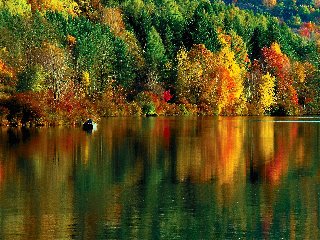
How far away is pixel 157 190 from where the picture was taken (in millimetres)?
28766

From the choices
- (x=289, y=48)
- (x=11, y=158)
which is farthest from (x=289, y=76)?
(x=11, y=158)

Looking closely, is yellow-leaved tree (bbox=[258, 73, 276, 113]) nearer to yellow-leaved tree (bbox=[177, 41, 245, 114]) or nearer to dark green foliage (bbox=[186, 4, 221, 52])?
yellow-leaved tree (bbox=[177, 41, 245, 114])

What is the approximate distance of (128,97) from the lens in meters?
114

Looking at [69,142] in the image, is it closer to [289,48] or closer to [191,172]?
[191,172]

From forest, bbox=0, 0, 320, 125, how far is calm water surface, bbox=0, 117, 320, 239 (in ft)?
93.1

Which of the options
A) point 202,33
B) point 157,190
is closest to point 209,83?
point 202,33

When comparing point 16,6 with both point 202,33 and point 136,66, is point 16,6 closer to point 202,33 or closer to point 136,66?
point 136,66

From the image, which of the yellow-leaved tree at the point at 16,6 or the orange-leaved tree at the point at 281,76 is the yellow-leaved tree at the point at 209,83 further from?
the yellow-leaved tree at the point at 16,6

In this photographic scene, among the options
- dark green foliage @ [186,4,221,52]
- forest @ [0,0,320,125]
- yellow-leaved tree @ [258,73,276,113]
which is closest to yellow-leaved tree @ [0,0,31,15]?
forest @ [0,0,320,125]

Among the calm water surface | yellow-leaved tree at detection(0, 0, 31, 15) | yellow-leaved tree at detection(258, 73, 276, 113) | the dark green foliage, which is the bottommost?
the calm water surface

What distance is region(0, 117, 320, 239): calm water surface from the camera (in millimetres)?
21484

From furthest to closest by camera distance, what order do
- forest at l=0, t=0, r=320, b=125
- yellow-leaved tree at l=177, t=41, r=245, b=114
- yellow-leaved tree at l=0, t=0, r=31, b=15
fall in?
yellow-leaved tree at l=0, t=0, r=31, b=15, yellow-leaved tree at l=177, t=41, r=245, b=114, forest at l=0, t=0, r=320, b=125

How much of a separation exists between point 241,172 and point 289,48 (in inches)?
4757

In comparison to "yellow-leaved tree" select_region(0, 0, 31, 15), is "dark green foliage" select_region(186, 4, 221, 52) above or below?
below
